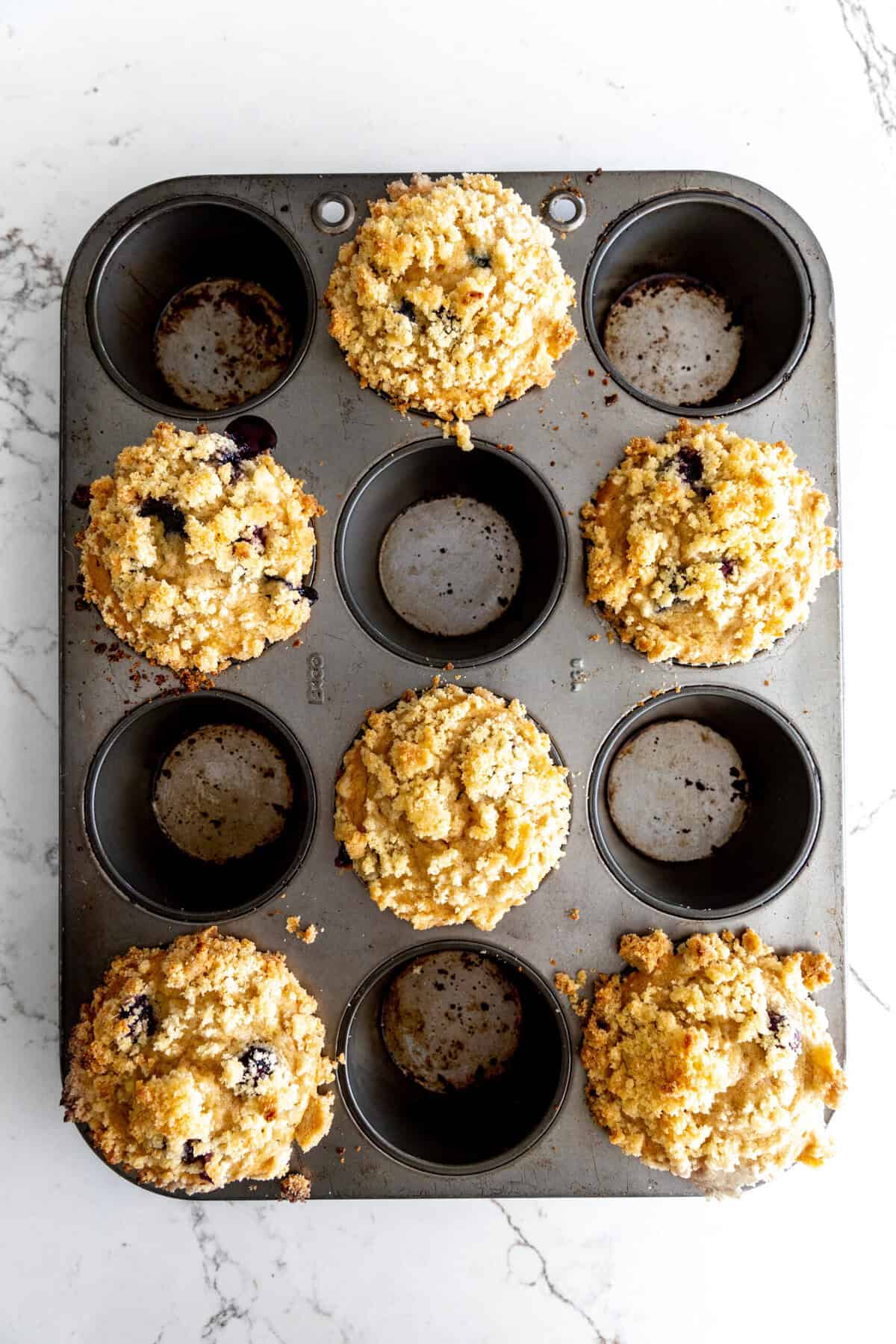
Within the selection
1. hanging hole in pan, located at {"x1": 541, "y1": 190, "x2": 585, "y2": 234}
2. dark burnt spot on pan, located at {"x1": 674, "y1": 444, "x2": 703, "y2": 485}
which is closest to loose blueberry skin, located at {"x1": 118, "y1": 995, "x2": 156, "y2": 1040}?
dark burnt spot on pan, located at {"x1": 674, "y1": 444, "x2": 703, "y2": 485}

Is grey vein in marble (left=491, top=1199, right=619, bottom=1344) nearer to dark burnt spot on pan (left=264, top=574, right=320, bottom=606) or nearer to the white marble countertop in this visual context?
the white marble countertop

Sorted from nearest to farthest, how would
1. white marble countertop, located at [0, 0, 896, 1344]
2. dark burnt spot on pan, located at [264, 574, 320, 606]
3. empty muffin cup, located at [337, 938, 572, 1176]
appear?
dark burnt spot on pan, located at [264, 574, 320, 606] < empty muffin cup, located at [337, 938, 572, 1176] < white marble countertop, located at [0, 0, 896, 1344]

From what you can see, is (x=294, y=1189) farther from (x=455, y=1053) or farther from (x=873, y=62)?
(x=873, y=62)

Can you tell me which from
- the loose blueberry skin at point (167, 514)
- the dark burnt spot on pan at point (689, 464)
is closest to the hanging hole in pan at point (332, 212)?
the loose blueberry skin at point (167, 514)

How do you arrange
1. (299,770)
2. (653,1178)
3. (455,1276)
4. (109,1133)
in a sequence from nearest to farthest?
(109,1133) < (653,1178) < (299,770) < (455,1276)

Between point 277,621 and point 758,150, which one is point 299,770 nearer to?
point 277,621

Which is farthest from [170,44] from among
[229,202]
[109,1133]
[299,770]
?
[109,1133]
